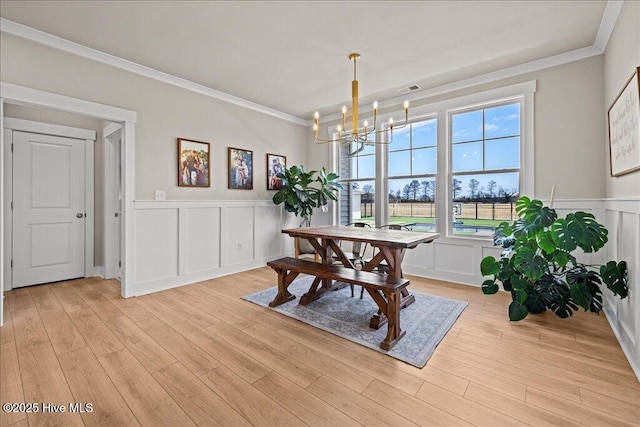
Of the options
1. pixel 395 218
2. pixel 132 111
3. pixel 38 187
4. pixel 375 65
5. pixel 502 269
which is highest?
pixel 375 65

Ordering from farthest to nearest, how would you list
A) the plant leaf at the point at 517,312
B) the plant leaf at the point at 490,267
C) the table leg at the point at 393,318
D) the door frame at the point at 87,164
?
the door frame at the point at 87,164 → the plant leaf at the point at 490,267 → the plant leaf at the point at 517,312 → the table leg at the point at 393,318

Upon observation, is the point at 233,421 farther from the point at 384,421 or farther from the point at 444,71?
the point at 444,71

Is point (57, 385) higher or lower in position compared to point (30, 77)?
lower

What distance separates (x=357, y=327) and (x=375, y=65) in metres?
2.89

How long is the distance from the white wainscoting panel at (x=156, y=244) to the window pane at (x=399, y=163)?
3.27 metres

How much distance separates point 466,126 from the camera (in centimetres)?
398

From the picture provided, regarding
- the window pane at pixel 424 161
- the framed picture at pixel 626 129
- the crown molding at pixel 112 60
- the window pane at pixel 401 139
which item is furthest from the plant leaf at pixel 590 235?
the crown molding at pixel 112 60

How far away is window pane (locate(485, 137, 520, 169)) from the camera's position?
11.9ft

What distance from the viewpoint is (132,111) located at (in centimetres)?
343

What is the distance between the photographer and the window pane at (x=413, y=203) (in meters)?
4.32

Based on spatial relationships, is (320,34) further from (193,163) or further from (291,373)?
(291,373)

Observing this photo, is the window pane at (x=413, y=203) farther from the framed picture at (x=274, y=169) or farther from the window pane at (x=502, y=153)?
the framed picture at (x=274, y=169)

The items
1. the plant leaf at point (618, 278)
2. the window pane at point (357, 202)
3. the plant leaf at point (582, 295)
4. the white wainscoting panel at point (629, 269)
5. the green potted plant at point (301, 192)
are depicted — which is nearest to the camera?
the white wainscoting panel at point (629, 269)

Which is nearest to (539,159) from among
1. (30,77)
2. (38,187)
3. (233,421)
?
(233,421)
